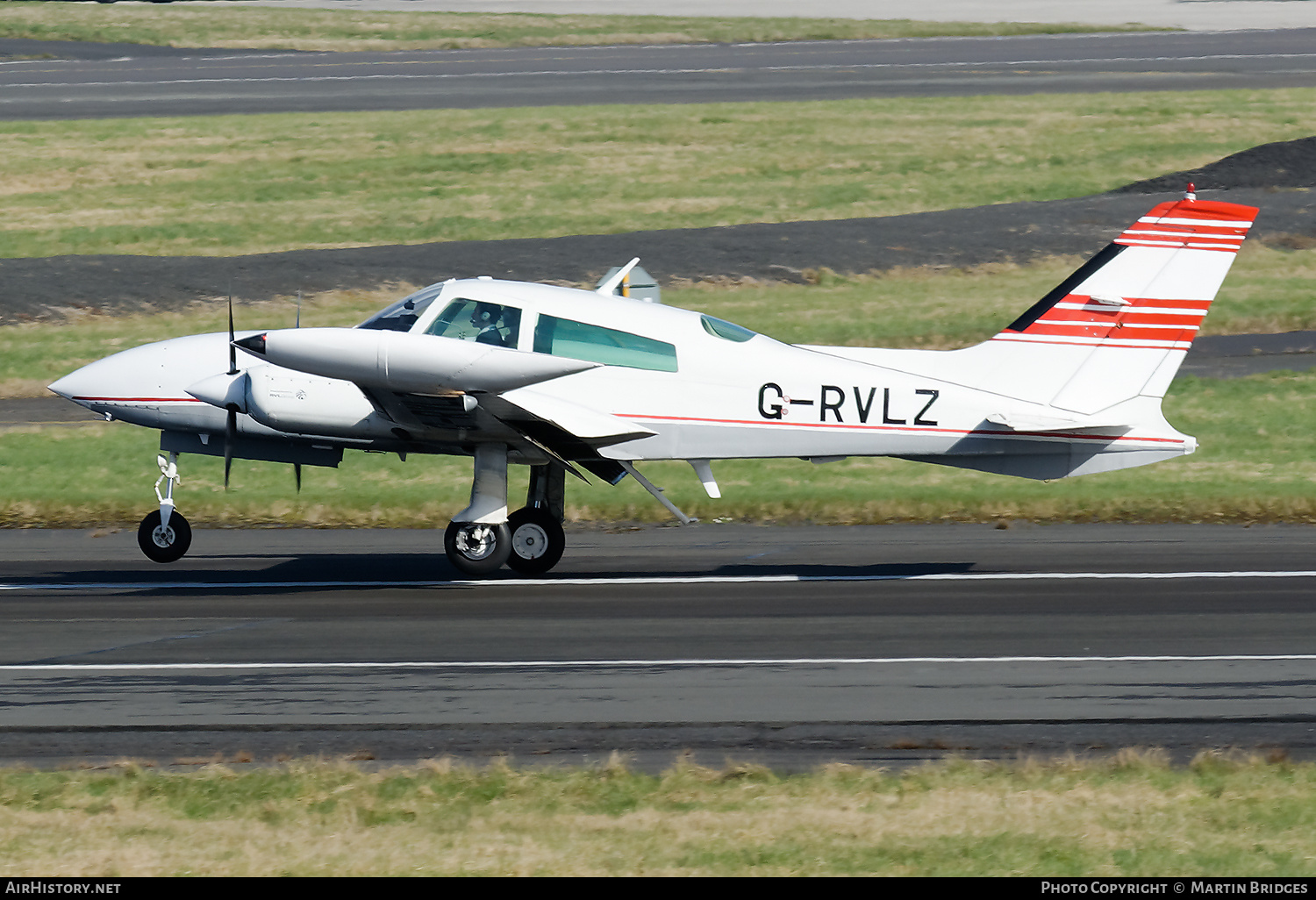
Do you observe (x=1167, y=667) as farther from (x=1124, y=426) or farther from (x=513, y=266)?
(x=513, y=266)

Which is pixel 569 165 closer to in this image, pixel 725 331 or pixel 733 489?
pixel 733 489

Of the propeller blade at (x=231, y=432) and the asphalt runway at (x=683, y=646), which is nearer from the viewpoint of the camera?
the asphalt runway at (x=683, y=646)

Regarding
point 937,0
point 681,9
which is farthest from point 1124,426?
point 937,0

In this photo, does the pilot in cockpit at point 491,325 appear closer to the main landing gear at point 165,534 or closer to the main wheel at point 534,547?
the main wheel at point 534,547

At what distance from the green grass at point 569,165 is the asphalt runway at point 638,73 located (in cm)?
192

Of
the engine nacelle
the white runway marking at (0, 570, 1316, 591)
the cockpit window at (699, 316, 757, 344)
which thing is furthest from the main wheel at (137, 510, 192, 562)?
the cockpit window at (699, 316, 757, 344)

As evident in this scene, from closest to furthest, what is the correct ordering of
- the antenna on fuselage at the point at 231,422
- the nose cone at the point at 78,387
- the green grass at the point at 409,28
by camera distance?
the antenna on fuselage at the point at 231,422 → the nose cone at the point at 78,387 → the green grass at the point at 409,28

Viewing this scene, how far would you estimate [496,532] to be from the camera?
15.2 metres

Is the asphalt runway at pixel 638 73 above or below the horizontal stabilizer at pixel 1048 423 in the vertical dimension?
above

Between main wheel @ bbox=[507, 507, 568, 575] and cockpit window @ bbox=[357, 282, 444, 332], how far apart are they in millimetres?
2306

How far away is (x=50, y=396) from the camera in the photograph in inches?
974

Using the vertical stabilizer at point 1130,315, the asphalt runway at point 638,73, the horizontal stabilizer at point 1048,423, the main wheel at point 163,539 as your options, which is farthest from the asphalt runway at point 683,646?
the asphalt runway at point 638,73

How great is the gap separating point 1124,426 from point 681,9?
2180 inches

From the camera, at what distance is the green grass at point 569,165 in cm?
3350
